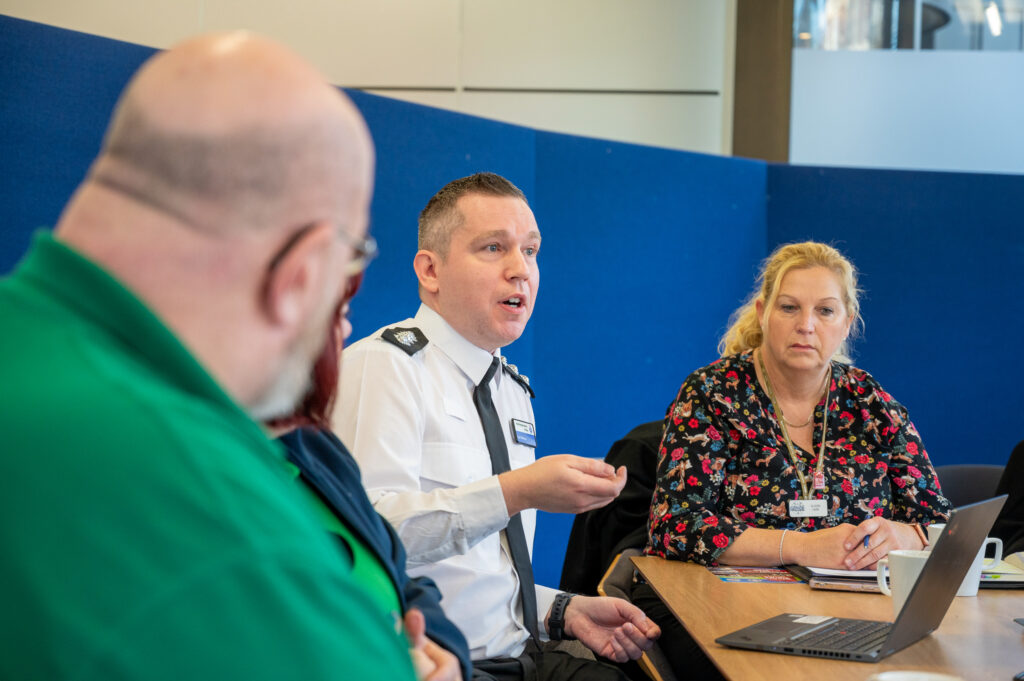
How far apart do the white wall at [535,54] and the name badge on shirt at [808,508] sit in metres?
3.36

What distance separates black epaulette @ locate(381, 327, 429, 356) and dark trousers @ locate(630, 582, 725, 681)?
77 cm

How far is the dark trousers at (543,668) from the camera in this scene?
1.71m

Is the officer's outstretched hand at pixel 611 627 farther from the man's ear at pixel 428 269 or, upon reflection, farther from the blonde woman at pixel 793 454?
the man's ear at pixel 428 269

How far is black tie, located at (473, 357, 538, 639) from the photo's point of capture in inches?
72.6

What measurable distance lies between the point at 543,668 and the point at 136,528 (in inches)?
55.3

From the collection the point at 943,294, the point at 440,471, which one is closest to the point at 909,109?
the point at 943,294

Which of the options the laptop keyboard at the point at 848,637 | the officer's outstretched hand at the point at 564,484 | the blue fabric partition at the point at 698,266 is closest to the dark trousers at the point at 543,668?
the officer's outstretched hand at the point at 564,484

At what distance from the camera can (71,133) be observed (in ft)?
7.82

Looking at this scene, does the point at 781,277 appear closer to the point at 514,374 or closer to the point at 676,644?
the point at 514,374

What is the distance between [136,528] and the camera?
517 mm

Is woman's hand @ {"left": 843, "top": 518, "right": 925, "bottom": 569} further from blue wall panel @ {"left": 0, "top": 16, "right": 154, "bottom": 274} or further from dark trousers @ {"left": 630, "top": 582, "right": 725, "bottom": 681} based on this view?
blue wall panel @ {"left": 0, "top": 16, "right": 154, "bottom": 274}

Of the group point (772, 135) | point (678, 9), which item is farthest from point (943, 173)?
point (678, 9)

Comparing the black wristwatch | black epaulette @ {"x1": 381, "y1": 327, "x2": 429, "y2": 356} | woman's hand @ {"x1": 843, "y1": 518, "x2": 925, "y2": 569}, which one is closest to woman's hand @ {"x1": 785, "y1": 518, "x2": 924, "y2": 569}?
woman's hand @ {"x1": 843, "y1": 518, "x2": 925, "y2": 569}

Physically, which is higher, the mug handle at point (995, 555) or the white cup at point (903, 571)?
the white cup at point (903, 571)
